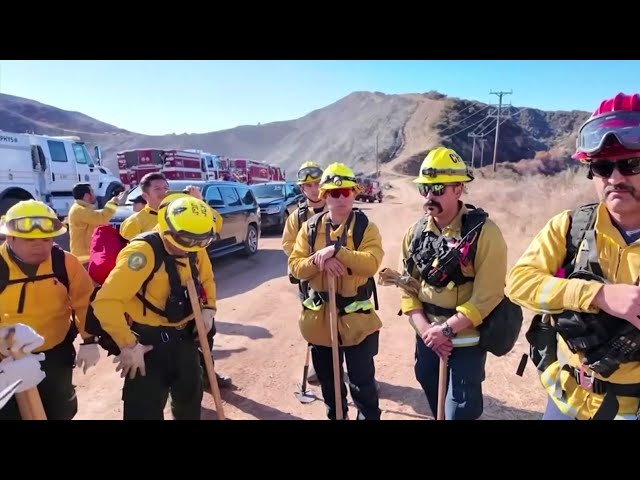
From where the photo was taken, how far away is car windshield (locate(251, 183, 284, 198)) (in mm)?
14868

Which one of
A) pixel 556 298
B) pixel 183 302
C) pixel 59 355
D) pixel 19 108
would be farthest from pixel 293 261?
pixel 19 108

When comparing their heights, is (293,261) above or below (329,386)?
above

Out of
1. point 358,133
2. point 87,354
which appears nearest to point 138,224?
point 87,354

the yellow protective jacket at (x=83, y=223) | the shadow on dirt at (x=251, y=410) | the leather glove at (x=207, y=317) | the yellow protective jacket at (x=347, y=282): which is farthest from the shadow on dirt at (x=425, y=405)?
the yellow protective jacket at (x=83, y=223)

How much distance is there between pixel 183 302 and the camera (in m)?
2.66

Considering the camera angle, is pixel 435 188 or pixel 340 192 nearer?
pixel 435 188

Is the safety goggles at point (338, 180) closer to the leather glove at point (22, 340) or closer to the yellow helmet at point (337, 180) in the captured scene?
the yellow helmet at point (337, 180)

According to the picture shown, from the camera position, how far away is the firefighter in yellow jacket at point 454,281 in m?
2.52

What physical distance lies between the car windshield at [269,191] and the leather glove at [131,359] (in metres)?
12.5

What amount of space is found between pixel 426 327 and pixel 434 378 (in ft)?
1.42

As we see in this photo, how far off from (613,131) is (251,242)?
9822mm

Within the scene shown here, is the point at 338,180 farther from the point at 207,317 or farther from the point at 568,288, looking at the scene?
the point at 568,288

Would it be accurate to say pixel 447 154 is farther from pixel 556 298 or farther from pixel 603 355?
pixel 603 355

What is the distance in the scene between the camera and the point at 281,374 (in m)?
4.72
